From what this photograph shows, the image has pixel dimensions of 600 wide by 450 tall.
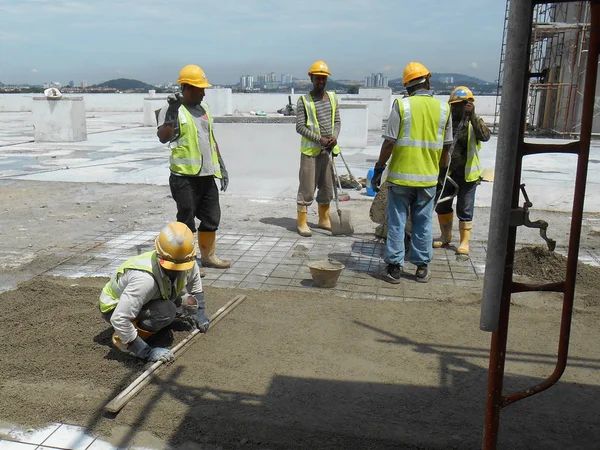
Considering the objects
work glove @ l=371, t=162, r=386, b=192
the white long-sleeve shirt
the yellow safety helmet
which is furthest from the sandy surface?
the yellow safety helmet

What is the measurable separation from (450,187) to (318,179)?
67.1 inches

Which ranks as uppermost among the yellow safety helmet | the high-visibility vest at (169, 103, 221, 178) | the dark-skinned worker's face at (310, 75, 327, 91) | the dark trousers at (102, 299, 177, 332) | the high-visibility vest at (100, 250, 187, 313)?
the dark-skinned worker's face at (310, 75, 327, 91)

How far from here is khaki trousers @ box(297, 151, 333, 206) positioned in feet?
22.2

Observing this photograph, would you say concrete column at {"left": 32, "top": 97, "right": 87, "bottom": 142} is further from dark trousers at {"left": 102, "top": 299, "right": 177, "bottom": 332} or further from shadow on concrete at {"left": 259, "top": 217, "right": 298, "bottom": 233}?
dark trousers at {"left": 102, "top": 299, "right": 177, "bottom": 332}

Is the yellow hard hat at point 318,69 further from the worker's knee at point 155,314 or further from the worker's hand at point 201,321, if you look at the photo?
the worker's knee at point 155,314

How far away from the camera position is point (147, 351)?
11.7 ft

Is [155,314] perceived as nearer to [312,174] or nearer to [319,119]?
[312,174]

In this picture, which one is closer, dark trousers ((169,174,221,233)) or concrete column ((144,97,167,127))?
dark trousers ((169,174,221,233))

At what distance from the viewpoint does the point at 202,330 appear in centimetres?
405

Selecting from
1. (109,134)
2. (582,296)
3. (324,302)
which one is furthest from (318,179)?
(109,134)

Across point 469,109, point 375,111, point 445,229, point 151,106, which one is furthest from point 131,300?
point 151,106

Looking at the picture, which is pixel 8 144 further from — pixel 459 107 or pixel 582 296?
pixel 582 296

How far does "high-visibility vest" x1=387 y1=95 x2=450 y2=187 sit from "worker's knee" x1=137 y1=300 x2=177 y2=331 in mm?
2357

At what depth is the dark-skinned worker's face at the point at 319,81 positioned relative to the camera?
21.4 feet
